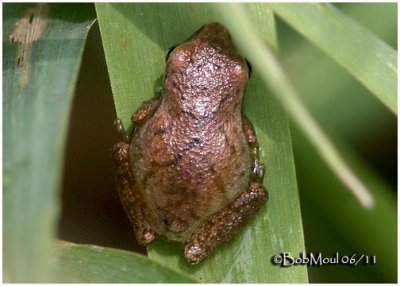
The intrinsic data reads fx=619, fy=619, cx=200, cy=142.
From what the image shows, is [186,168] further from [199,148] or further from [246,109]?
[246,109]

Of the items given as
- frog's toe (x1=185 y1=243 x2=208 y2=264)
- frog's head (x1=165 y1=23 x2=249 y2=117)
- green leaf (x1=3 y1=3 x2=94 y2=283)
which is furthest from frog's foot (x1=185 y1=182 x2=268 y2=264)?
green leaf (x1=3 y1=3 x2=94 y2=283)

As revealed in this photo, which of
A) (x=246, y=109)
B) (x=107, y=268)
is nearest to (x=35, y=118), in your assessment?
(x=107, y=268)

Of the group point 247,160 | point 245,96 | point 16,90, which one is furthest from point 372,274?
point 16,90

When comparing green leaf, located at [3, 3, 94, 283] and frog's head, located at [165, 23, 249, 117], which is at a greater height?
green leaf, located at [3, 3, 94, 283]

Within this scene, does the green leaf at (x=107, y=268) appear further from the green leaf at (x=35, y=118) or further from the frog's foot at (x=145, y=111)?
the frog's foot at (x=145, y=111)

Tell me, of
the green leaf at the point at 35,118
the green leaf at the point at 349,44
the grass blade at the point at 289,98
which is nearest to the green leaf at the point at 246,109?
the green leaf at the point at 35,118

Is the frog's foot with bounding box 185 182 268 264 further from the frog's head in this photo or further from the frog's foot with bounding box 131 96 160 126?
the frog's foot with bounding box 131 96 160 126
